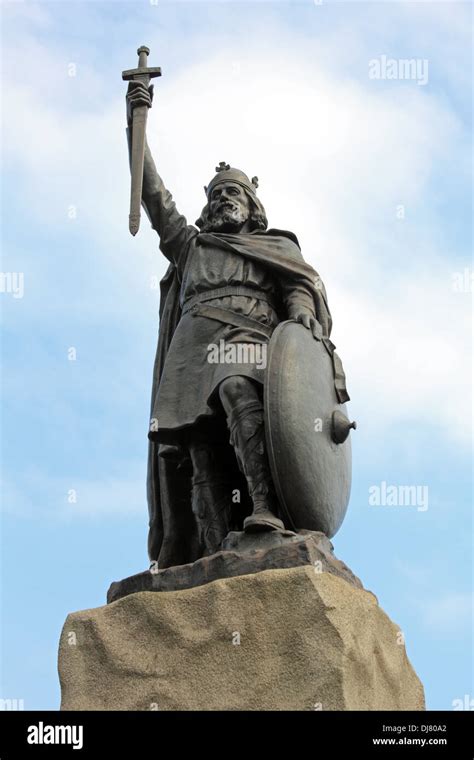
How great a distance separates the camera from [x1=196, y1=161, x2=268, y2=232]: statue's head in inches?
343

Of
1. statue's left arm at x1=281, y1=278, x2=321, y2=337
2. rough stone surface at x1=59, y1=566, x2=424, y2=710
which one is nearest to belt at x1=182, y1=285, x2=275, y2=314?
statue's left arm at x1=281, y1=278, x2=321, y2=337

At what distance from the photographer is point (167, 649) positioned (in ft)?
22.6

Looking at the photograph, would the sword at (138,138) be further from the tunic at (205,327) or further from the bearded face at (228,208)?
the bearded face at (228,208)

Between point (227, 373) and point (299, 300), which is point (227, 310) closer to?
point (299, 300)

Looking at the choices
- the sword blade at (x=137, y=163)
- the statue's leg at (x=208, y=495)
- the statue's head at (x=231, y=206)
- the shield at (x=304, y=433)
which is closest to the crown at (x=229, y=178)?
the statue's head at (x=231, y=206)

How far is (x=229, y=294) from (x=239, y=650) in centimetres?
255

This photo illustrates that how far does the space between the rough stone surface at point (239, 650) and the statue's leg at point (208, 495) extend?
2.36 ft

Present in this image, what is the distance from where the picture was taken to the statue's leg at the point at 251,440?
7.36 metres

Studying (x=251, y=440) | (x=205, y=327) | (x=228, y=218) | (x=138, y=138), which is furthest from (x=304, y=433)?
(x=138, y=138)

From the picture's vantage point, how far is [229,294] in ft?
27.0

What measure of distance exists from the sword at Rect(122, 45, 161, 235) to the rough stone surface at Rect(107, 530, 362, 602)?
7.31 feet

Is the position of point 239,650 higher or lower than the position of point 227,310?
lower
